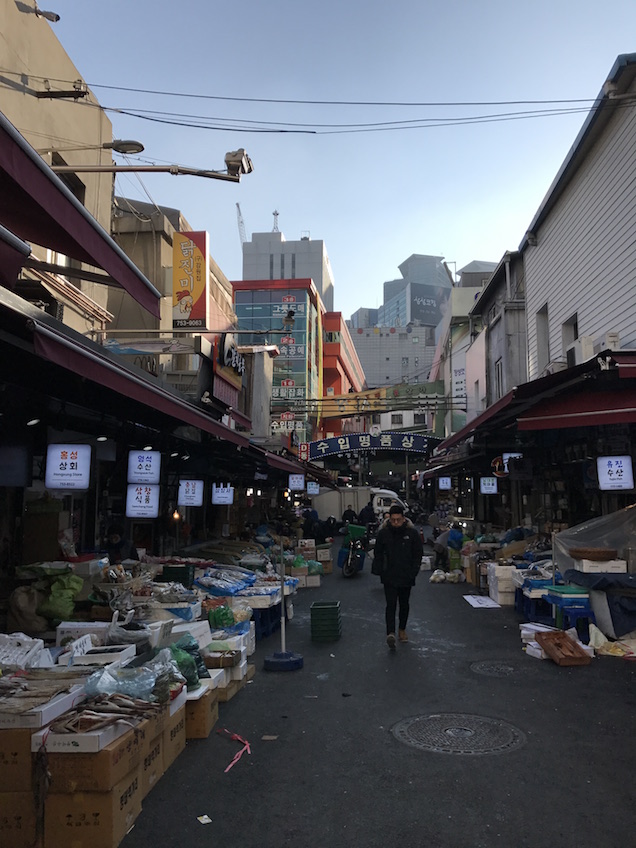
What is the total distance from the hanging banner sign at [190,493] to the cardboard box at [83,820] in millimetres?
9997

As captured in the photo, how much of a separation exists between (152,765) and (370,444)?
1395 inches

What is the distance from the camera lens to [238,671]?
7137 millimetres

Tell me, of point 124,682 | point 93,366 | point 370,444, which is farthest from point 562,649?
point 370,444

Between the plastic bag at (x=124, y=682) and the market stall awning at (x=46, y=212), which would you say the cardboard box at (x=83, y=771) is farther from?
the market stall awning at (x=46, y=212)

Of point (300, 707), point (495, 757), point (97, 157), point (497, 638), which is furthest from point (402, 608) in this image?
point (97, 157)

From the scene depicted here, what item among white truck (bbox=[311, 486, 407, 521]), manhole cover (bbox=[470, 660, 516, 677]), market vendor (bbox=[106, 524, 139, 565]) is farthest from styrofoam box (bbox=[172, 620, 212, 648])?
white truck (bbox=[311, 486, 407, 521])

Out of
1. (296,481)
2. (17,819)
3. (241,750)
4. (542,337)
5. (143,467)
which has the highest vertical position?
(542,337)

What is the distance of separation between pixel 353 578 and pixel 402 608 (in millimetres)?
9070

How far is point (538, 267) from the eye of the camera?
1830 centimetres

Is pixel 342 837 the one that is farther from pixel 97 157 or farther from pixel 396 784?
pixel 97 157

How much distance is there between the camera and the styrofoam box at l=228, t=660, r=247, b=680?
23.1ft

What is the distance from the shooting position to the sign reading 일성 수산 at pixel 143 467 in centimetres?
1086

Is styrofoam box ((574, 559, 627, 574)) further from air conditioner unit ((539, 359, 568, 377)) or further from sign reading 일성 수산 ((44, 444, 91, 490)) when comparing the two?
sign reading 일성 수산 ((44, 444, 91, 490))

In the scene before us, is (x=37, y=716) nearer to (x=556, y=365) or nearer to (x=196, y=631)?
(x=196, y=631)
